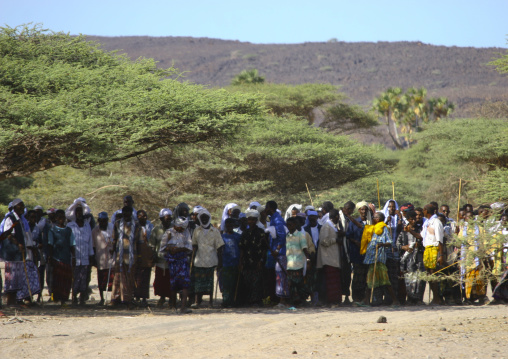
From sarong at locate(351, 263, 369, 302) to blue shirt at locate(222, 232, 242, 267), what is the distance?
2.15 meters

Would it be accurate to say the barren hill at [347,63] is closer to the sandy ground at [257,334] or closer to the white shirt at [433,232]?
the white shirt at [433,232]

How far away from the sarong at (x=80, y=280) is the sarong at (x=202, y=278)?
1957 millimetres

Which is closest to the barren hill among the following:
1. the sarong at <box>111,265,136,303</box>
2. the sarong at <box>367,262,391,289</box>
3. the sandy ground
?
the sarong at <box>367,262,391,289</box>

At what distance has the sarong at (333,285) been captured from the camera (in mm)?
11672

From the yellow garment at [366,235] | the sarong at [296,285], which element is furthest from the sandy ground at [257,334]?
the yellow garment at [366,235]

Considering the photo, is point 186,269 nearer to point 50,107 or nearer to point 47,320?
point 47,320

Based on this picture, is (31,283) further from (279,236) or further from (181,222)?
(279,236)

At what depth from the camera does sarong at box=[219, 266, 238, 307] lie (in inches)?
448

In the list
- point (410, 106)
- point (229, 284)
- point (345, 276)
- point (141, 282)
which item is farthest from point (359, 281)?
point (410, 106)

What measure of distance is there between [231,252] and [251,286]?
67cm

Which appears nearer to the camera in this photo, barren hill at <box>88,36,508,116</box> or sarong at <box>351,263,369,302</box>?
sarong at <box>351,263,369,302</box>

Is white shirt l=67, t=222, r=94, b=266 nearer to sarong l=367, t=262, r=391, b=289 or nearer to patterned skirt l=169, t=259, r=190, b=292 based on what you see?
patterned skirt l=169, t=259, r=190, b=292

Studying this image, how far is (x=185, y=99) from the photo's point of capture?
12.6 m

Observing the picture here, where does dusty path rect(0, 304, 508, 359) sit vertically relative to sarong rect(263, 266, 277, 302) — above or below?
below
